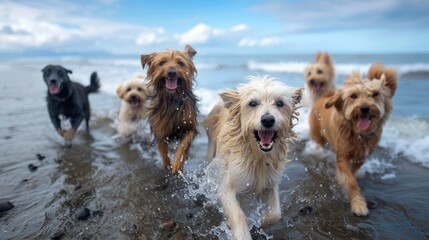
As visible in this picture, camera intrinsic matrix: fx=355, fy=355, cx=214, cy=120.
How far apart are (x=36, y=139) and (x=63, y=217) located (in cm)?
392

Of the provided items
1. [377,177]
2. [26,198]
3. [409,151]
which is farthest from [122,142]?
[409,151]

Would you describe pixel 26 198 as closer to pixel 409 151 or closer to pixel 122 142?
pixel 122 142

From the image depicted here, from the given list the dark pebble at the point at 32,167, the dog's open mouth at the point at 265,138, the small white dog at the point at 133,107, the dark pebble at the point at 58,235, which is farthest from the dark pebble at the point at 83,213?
the small white dog at the point at 133,107

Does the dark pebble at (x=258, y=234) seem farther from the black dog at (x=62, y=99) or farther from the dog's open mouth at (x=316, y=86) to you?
the dog's open mouth at (x=316, y=86)

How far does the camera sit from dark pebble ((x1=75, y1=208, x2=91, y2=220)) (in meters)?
3.96

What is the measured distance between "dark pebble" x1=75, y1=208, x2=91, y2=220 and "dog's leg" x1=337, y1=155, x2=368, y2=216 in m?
3.12

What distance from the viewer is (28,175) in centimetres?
521

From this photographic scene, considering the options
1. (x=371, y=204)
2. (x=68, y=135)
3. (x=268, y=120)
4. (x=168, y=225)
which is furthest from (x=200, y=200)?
(x=68, y=135)

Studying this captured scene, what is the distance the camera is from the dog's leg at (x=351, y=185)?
14.0ft

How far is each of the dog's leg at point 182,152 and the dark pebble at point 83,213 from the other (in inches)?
49.5

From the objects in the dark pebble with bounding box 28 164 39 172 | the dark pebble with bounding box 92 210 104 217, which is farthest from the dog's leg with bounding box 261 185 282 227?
the dark pebble with bounding box 28 164 39 172

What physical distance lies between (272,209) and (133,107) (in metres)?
4.88

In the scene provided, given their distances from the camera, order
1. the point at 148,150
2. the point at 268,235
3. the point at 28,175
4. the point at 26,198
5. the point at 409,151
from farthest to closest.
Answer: the point at 148,150, the point at 409,151, the point at 28,175, the point at 26,198, the point at 268,235

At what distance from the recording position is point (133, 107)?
7812mm
